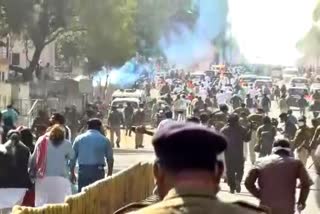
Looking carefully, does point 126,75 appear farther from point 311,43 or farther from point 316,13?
point 311,43

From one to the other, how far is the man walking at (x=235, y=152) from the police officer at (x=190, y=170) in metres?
12.7

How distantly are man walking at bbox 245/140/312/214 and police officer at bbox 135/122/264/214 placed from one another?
6076mm

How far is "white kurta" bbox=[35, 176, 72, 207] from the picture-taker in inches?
459

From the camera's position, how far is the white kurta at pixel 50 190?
459 inches

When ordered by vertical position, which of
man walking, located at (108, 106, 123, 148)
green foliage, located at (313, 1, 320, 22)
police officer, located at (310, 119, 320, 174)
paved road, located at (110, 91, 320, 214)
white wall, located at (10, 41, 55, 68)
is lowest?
paved road, located at (110, 91, 320, 214)

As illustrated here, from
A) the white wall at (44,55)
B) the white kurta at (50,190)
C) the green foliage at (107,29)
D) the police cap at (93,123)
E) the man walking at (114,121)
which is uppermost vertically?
the green foliage at (107,29)

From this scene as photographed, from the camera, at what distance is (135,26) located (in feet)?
201

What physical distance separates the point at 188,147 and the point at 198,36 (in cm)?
7729

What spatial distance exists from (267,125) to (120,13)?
106 ft

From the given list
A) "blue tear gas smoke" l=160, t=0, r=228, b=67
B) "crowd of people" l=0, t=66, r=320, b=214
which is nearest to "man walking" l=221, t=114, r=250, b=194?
"crowd of people" l=0, t=66, r=320, b=214

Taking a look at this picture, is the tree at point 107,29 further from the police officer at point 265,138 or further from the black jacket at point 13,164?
the black jacket at point 13,164

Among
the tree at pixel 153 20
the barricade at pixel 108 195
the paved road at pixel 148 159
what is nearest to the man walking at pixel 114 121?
the paved road at pixel 148 159

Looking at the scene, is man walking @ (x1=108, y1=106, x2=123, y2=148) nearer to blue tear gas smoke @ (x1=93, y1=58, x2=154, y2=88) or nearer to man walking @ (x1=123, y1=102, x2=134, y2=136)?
man walking @ (x1=123, y1=102, x2=134, y2=136)

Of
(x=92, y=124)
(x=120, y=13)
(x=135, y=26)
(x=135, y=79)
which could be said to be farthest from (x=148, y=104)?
(x=92, y=124)
